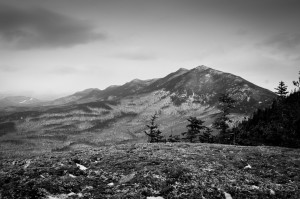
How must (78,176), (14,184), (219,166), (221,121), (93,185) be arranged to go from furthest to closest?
(221,121) → (219,166) → (78,176) → (93,185) → (14,184)

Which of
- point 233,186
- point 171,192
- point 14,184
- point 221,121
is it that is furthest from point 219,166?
point 221,121

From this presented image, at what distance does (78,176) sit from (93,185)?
2.66 m

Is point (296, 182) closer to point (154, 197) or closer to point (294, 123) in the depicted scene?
point (154, 197)

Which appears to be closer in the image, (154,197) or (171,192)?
(154,197)

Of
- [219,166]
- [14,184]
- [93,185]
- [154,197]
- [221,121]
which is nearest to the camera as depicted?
[154,197]

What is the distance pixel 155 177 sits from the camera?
2041 centimetres

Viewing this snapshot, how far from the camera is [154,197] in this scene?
645 inches

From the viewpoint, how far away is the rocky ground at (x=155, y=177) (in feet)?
56.3

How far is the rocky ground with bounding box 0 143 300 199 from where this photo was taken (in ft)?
56.3

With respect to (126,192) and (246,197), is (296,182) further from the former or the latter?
(126,192)

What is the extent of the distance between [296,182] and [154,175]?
1348 centimetres

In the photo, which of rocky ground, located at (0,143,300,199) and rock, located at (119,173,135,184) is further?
rock, located at (119,173,135,184)

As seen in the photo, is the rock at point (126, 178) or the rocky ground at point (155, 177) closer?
the rocky ground at point (155, 177)

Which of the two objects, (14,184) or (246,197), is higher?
(14,184)
